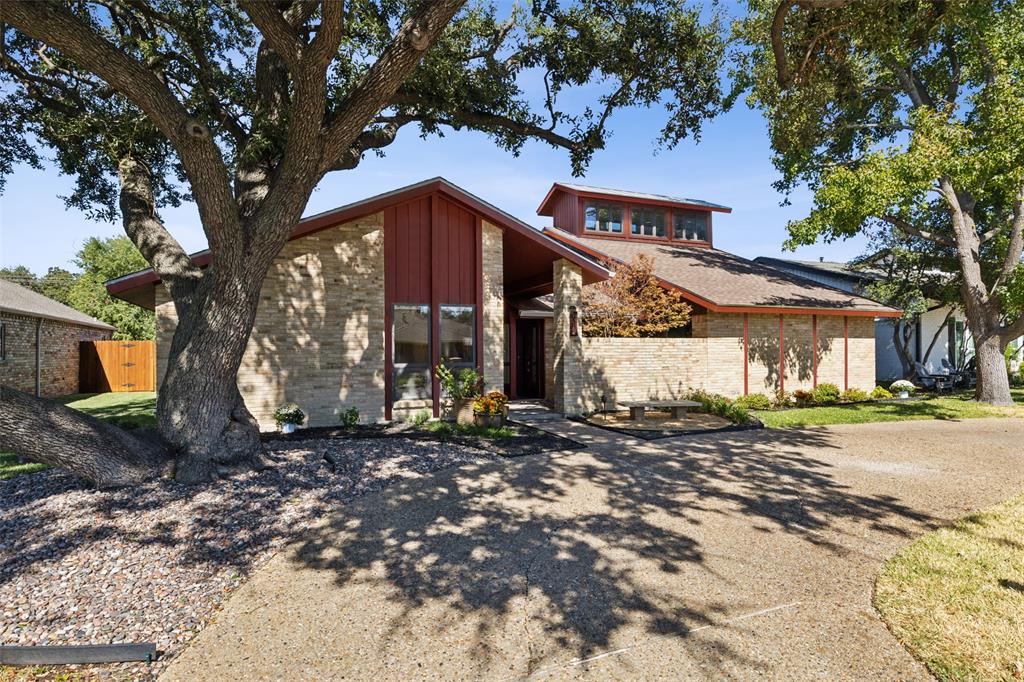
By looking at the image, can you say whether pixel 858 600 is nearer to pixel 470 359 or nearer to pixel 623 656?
pixel 623 656

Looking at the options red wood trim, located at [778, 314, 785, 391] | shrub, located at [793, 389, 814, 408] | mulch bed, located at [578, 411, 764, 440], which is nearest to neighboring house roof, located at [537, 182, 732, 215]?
red wood trim, located at [778, 314, 785, 391]

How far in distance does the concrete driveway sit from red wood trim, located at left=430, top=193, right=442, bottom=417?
176 inches

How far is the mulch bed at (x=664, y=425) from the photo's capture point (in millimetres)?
10531

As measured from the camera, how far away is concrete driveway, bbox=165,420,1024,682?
3.01m

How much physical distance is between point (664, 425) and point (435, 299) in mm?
6011

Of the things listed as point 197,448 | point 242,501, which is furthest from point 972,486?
→ point 197,448

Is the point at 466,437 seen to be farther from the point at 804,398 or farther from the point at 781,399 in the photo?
the point at 804,398

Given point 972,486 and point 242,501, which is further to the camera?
point 972,486

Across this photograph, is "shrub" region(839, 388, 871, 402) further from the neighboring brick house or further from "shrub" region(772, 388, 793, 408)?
the neighboring brick house

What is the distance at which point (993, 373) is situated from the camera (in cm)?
1462

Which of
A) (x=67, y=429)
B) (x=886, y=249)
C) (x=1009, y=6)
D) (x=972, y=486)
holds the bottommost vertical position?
(x=972, y=486)

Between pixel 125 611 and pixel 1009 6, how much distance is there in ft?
70.3

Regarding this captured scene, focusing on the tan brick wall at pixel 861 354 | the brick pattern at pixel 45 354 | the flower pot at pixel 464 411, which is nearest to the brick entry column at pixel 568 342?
the flower pot at pixel 464 411

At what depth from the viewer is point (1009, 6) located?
13.1m
